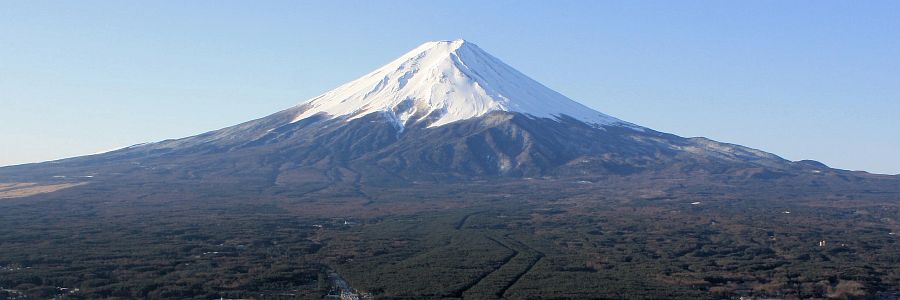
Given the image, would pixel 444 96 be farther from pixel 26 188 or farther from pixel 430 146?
pixel 26 188

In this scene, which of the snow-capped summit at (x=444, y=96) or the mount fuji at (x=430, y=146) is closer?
the mount fuji at (x=430, y=146)

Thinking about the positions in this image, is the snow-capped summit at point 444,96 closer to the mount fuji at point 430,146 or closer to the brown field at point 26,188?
the mount fuji at point 430,146

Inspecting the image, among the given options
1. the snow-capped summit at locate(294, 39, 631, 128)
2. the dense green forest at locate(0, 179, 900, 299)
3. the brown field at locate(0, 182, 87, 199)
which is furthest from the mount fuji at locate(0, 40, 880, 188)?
the dense green forest at locate(0, 179, 900, 299)

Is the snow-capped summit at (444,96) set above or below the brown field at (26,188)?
above

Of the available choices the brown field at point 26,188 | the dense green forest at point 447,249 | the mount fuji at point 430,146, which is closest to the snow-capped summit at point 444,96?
the mount fuji at point 430,146

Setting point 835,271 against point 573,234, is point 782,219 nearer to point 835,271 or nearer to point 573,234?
point 573,234

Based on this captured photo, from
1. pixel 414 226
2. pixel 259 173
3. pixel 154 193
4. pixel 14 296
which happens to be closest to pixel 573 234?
pixel 414 226

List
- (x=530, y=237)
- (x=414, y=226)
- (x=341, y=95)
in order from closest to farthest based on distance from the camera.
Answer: (x=530, y=237)
(x=414, y=226)
(x=341, y=95)

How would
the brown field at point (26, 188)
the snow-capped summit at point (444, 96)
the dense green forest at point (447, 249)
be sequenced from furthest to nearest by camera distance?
the snow-capped summit at point (444, 96) < the brown field at point (26, 188) < the dense green forest at point (447, 249)
